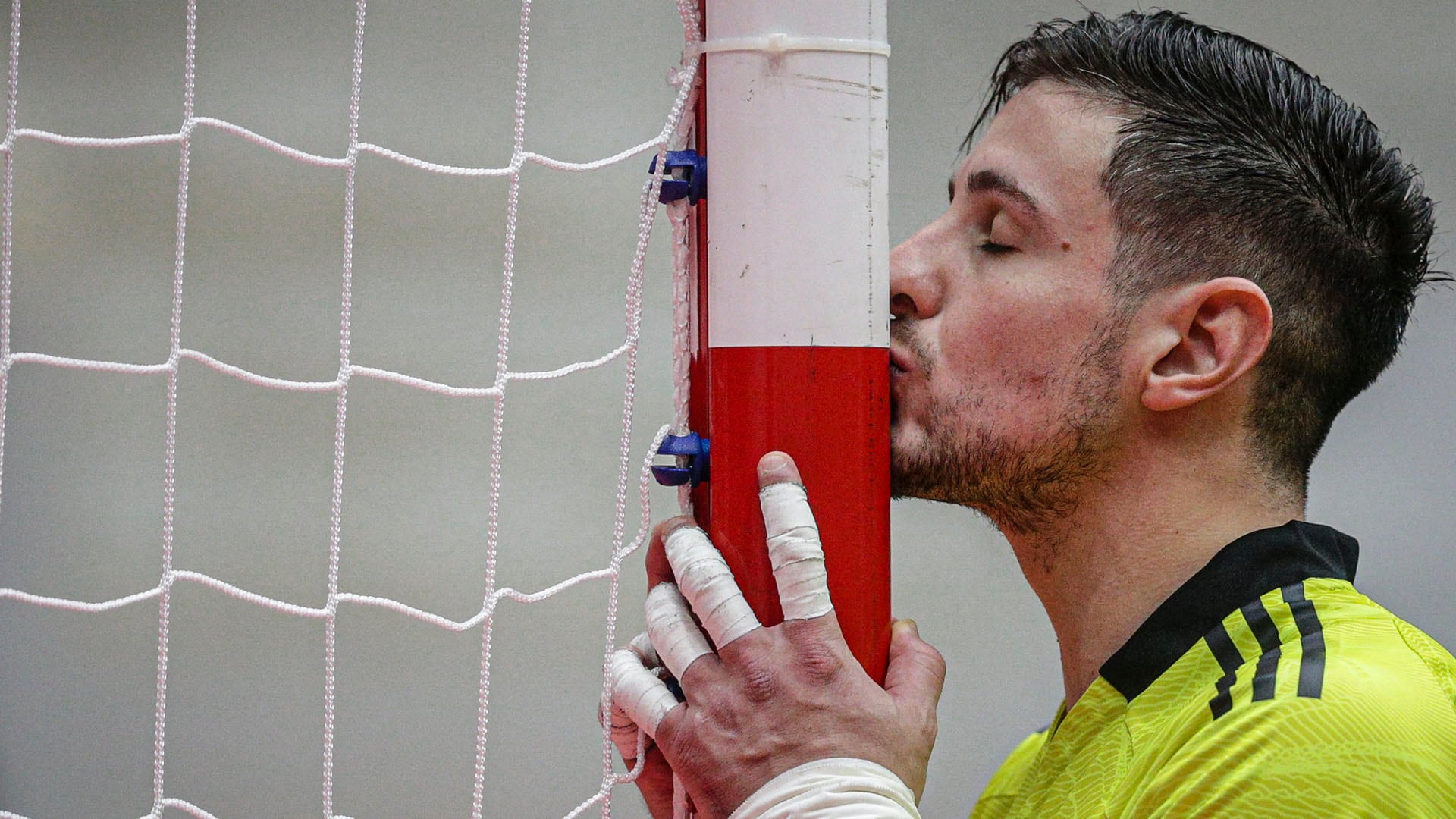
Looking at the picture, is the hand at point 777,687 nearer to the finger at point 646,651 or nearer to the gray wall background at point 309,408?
the finger at point 646,651

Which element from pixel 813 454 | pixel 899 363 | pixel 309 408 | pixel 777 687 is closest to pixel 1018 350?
pixel 899 363

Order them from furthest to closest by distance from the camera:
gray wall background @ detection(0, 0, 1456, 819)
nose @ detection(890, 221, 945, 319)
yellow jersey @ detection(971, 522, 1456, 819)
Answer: gray wall background @ detection(0, 0, 1456, 819), nose @ detection(890, 221, 945, 319), yellow jersey @ detection(971, 522, 1456, 819)

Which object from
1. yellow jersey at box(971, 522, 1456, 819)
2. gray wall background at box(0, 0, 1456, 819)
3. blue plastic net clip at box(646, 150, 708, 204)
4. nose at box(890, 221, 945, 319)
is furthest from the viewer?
gray wall background at box(0, 0, 1456, 819)

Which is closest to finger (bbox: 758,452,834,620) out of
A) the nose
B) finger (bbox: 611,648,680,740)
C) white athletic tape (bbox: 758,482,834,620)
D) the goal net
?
white athletic tape (bbox: 758,482,834,620)

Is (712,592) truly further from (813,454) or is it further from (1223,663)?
(1223,663)

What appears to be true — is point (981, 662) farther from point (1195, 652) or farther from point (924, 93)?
point (1195, 652)

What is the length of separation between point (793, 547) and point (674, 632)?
0.10m

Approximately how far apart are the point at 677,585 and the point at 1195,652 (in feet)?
1.20

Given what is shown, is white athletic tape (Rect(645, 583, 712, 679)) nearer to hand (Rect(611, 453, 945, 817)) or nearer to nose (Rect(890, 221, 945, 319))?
hand (Rect(611, 453, 945, 817))

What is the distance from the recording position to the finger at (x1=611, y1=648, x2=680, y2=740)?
27.2 inches

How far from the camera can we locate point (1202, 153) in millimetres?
821

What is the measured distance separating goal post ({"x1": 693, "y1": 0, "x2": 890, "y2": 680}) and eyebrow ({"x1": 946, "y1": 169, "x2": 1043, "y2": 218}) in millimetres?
178

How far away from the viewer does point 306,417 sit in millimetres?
1917

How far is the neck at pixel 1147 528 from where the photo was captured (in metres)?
0.80
